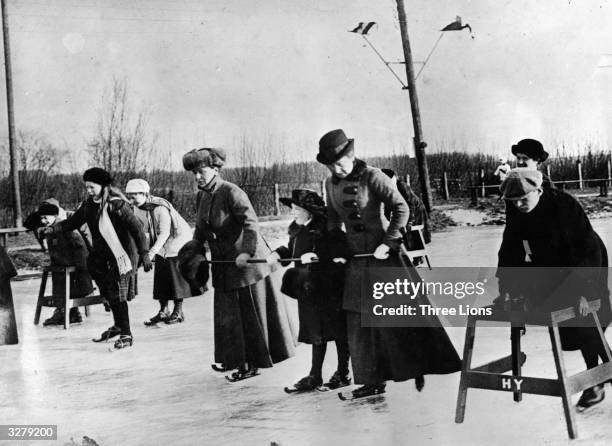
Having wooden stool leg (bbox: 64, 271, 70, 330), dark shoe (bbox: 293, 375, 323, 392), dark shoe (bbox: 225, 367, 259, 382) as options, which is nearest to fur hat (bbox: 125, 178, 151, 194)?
wooden stool leg (bbox: 64, 271, 70, 330)

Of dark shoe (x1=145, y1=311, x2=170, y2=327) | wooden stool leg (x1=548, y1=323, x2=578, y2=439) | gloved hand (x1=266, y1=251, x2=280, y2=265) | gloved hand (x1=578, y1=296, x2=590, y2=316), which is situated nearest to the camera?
wooden stool leg (x1=548, y1=323, x2=578, y2=439)

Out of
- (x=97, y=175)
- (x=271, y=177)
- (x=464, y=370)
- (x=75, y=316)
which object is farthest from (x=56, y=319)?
(x=464, y=370)

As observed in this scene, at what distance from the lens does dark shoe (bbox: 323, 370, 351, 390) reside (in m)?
3.79

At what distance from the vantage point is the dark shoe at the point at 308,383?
378cm

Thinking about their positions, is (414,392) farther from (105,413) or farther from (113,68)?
(113,68)

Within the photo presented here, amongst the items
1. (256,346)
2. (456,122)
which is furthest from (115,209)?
(456,122)

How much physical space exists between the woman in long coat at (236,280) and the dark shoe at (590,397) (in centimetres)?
160

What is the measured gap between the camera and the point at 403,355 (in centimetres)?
356

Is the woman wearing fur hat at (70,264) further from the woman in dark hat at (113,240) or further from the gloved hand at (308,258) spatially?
the gloved hand at (308,258)

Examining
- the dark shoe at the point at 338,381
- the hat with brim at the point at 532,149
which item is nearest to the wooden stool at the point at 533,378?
the dark shoe at the point at 338,381

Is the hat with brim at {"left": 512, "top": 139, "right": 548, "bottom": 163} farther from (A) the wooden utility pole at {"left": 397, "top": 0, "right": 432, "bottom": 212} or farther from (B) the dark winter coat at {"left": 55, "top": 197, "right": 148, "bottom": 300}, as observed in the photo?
(B) the dark winter coat at {"left": 55, "top": 197, "right": 148, "bottom": 300}

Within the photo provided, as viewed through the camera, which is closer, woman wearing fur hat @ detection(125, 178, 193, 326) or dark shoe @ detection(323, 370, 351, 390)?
dark shoe @ detection(323, 370, 351, 390)

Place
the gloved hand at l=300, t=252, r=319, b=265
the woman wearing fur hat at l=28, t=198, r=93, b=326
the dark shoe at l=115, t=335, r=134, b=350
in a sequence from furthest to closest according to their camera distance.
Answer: the woman wearing fur hat at l=28, t=198, r=93, b=326, the dark shoe at l=115, t=335, r=134, b=350, the gloved hand at l=300, t=252, r=319, b=265

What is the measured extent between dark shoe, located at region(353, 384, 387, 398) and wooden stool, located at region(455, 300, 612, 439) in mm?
558
